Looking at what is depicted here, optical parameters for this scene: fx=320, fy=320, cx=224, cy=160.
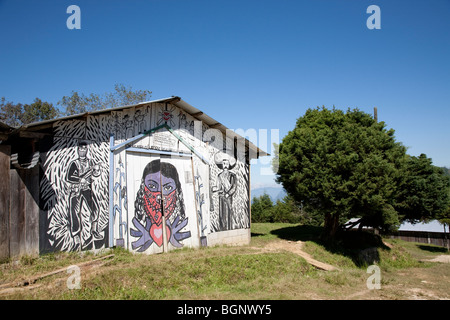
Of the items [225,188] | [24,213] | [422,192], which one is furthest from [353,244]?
[24,213]

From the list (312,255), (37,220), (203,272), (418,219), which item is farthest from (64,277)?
(418,219)

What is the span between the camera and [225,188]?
13062mm

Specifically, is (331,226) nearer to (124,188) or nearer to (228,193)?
(228,193)

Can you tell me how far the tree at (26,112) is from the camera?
1292 inches

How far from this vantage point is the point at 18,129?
7746mm

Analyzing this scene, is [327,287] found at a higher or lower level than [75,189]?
lower

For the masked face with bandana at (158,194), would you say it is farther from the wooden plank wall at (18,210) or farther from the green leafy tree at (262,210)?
the green leafy tree at (262,210)

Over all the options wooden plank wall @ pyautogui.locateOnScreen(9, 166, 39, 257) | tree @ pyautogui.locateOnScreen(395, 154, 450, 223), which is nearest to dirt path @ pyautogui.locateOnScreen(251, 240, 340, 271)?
wooden plank wall @ pyautogui.locateOnScreen(9, 166, 39, 257)

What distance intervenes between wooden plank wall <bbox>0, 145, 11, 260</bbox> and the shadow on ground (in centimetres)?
1214

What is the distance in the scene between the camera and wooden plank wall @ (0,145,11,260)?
7.48 meters

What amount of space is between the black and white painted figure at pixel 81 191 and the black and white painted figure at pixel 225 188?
4787 millimetres

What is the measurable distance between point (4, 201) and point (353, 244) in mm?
16062
